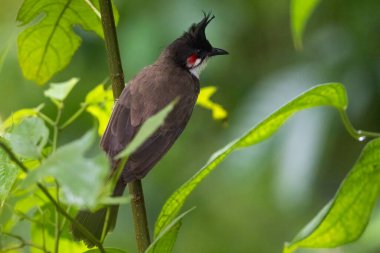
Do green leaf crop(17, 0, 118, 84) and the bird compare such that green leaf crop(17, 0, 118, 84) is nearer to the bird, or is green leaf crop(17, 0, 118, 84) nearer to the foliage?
the bird

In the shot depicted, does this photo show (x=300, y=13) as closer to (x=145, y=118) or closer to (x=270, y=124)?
(x=270, y=124)

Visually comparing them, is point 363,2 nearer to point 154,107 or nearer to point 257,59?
point 257,59

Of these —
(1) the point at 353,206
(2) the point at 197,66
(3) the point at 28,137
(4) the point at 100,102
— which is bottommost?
(2) the point at 197,66

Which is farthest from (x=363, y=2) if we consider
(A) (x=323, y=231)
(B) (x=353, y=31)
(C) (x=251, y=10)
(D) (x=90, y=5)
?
(A) (x=323, y=231)

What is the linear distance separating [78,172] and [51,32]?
3.31 ft

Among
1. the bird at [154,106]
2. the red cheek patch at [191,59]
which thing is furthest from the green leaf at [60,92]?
the red cheek patch at [191,59]

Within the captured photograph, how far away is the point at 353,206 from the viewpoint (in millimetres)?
1185

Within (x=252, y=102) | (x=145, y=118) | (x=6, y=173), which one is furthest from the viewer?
(x=252, y=102)

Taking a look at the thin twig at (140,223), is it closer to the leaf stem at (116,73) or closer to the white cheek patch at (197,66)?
the leaf stem at (116,73)

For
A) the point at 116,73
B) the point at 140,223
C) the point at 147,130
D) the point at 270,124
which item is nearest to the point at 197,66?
the point at 116,73

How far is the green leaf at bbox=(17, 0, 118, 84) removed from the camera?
1612 millimetres

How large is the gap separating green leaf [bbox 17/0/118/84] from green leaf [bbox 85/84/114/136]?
133 millimetres

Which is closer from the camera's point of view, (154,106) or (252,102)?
(154,106)

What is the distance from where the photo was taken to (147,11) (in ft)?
12.5
